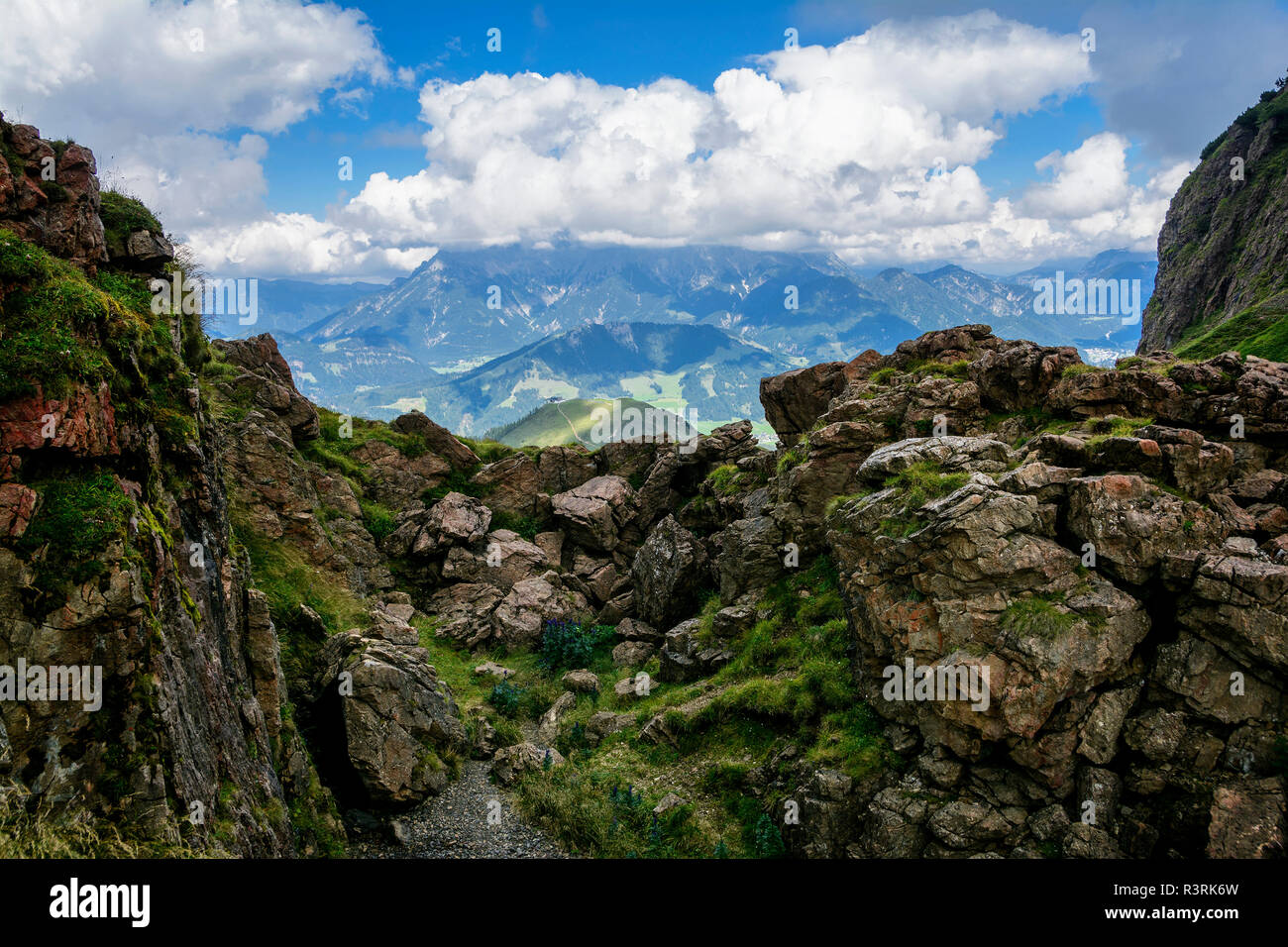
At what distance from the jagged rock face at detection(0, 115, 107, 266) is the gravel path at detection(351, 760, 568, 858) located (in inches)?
769

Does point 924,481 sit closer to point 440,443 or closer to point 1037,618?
Answer: point 1037,618

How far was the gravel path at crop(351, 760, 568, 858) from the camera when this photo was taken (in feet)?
73.2

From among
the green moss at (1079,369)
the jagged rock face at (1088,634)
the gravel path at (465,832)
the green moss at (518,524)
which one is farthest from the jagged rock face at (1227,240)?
the gravel path at (465,832)

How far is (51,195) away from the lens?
55.9ft

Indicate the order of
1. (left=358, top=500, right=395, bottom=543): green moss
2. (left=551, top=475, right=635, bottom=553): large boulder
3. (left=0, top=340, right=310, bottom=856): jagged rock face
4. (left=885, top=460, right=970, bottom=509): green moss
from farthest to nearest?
(left=551, top=475, right=635, bottom=553): large boulder, (left=358, top=500, right=395, bottom=543): green moss, (left=885, top=460, right=970, bottom=509): green moss, (left=0, top=340, right=310, bottom=856): jagged rock face

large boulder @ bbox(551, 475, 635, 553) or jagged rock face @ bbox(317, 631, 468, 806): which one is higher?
large boulder @ bbox(551, 475, 635, 553)

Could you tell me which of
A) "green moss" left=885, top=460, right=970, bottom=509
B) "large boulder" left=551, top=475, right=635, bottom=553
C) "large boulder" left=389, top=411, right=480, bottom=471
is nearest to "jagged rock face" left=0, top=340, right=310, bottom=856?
"green moss" left=885, top=460, right=970, bottom=509

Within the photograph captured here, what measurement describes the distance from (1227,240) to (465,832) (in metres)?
151

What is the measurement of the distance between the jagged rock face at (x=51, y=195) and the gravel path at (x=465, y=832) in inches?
769

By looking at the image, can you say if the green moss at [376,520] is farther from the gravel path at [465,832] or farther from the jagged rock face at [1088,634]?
the jagged rock face at [1088,634]

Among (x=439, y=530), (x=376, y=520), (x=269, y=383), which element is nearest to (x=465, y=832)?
(x=439, y=530)

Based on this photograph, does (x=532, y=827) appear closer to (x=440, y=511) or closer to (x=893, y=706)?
(x=893, y=706)

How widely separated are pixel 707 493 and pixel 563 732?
20.1 metres

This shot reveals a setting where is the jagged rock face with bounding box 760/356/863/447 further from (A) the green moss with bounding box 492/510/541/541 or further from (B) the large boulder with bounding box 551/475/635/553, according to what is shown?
(A) the green moss with bounding box 492/510/541/541
